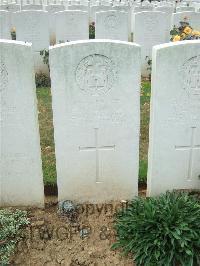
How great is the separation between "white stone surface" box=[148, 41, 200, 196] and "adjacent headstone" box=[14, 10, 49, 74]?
18.5ft

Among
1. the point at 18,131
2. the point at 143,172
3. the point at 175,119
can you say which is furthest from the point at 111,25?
the point at 18,131

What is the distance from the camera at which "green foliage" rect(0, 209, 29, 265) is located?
13.6ft

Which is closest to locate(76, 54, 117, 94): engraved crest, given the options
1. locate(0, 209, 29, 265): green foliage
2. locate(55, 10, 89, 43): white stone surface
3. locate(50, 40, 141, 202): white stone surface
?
locate(50, 40, 141, 202): white stone surface

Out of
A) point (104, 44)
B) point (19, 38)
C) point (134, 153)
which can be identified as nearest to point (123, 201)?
point (134, 153)

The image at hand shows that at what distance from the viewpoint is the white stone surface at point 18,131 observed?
4121mm

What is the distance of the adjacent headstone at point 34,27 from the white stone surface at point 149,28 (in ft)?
6.96

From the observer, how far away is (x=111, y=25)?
9727 mm

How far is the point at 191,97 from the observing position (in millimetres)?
4418

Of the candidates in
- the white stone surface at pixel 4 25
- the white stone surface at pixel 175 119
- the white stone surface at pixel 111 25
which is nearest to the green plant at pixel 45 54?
the white stone surface at pixel 4 25

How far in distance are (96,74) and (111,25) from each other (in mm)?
5814

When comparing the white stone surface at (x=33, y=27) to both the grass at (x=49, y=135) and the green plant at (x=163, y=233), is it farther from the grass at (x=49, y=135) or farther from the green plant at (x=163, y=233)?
the green plant at (x=163, y=233)

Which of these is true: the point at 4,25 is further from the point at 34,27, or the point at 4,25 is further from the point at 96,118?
the point at 96,118

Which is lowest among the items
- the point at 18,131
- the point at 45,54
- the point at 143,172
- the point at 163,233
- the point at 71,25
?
the point at 163,233

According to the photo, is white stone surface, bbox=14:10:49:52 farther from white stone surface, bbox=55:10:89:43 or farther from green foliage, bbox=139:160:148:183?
green foliage, bbox=139:160:148:183
